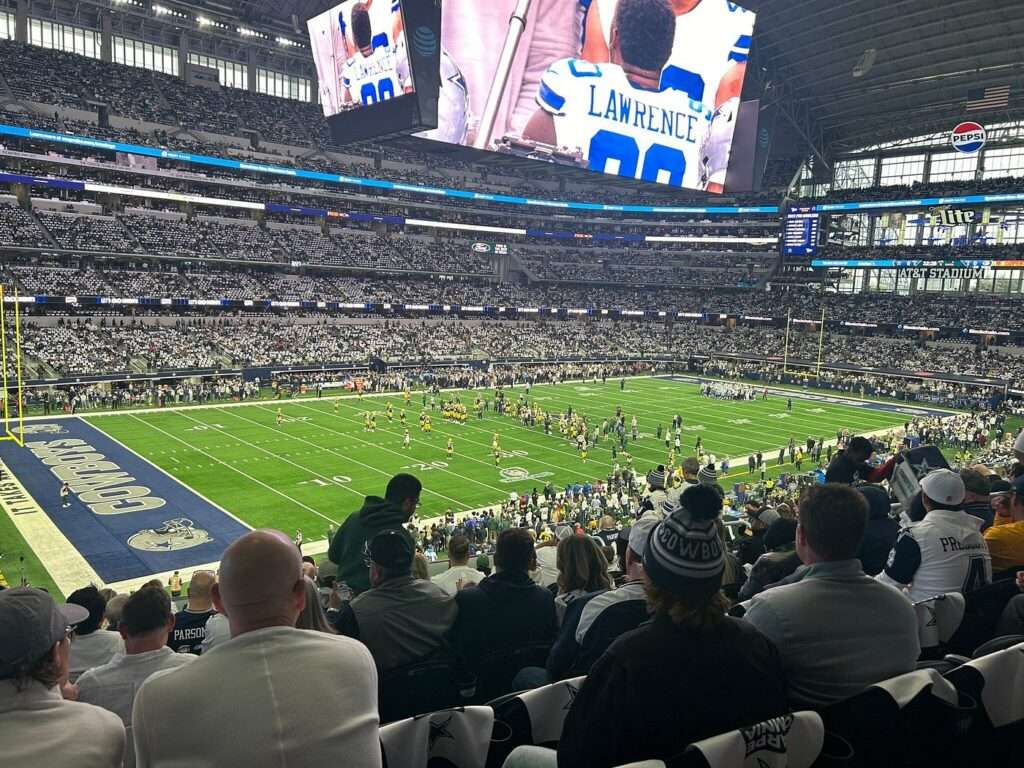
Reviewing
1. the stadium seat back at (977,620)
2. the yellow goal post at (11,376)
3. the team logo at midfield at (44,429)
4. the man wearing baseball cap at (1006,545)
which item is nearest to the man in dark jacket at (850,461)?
the man wearing baseball cap at (1006,545)

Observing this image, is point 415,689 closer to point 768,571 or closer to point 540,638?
point 540,638

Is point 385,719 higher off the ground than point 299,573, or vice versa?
point 299,573

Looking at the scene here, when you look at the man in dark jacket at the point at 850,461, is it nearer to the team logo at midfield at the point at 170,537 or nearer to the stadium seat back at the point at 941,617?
the stadium seat back at the point at 941,617

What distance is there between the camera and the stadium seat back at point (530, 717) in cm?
352

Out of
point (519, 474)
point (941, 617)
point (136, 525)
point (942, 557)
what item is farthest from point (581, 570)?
point (519, 474)

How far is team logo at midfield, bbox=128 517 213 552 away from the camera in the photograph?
22.1m

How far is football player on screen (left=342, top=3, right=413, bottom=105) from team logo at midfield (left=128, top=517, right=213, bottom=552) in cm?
3127

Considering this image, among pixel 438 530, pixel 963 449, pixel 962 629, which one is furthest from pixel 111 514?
pixel 963 449

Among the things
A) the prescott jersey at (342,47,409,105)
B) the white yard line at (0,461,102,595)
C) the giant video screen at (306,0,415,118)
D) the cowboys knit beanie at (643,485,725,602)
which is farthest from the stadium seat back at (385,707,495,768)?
the prescott jersey at (342,47,409,105)

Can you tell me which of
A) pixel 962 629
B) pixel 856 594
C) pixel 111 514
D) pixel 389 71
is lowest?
pixel 111 514

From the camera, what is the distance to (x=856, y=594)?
3.44 meters

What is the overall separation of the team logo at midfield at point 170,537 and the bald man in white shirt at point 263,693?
853 inches

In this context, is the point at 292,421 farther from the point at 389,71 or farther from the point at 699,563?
the point at 699,563

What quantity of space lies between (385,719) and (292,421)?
122 feet
